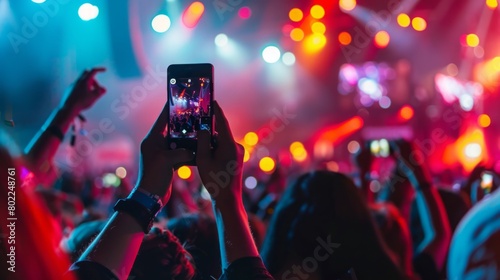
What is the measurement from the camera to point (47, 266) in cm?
107

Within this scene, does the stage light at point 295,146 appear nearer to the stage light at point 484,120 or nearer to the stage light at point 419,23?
the stage light at point 419,23

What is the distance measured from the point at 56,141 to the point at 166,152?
104 cm

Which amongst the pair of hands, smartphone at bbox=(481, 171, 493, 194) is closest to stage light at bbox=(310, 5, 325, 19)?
smartphone at bbox=(481, 171, 493, 194)

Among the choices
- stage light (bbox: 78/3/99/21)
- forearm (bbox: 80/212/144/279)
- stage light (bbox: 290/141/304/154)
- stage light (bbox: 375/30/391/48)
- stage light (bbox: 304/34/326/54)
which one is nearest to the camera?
forearm (bbox: 80/212/144/279)

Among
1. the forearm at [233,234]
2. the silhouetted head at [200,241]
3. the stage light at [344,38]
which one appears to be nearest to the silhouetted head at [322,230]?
the silhouetted head at [200,241]

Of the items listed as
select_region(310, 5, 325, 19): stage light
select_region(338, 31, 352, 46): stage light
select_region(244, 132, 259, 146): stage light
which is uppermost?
select_region(310, 5, 325, 19): stage light

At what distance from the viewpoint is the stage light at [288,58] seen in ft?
54.6

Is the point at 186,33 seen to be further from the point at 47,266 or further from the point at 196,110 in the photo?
the point at 47,266

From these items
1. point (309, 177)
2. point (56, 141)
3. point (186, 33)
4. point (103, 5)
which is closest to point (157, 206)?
point (309, 177)

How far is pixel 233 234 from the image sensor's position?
1369mm

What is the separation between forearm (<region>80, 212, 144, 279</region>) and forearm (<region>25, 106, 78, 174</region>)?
1009mm

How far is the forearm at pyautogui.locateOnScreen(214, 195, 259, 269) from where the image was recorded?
1.35 meters

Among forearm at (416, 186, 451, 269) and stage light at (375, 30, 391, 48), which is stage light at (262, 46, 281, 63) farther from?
forearm at (416, 186, 451, 269)

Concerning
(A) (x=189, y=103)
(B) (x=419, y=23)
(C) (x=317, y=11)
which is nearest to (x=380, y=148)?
Answer: (A) (x=189, y=103)
